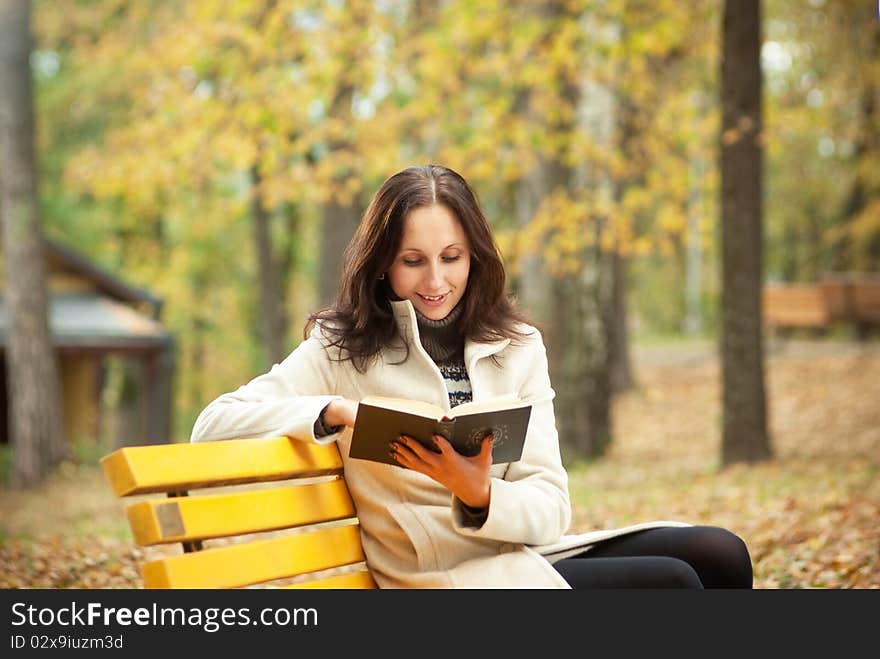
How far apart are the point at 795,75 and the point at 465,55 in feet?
38.8

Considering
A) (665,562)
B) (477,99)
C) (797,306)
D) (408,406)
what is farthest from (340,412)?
(797,306)

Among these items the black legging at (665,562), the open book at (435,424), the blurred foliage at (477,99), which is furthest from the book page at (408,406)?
the blurred foliage at (477,99)

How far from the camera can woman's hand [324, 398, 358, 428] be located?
10.6 feet

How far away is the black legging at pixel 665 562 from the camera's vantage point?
322 centimetres

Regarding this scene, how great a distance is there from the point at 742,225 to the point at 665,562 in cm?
763

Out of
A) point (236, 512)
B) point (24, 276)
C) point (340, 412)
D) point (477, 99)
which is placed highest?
point (477, 99)

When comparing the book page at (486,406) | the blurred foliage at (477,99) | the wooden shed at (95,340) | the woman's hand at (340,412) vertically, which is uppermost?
the blurred foliage at (477,99)

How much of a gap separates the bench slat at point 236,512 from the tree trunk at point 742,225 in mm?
7563

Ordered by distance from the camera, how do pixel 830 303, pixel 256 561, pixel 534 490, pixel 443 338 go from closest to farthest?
pixel 256 561 → pixel 534 490 → pixel 443 338 → pixel 830 303

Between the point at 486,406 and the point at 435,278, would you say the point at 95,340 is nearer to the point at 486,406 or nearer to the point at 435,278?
the point at 435,278

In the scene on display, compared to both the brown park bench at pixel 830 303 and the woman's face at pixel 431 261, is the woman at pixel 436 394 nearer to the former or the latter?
the woman's face at pixel 431 261

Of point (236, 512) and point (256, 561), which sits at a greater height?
point (236, 512)

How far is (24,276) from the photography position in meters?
17.0

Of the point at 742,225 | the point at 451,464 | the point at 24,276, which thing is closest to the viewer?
the point at 451,464
